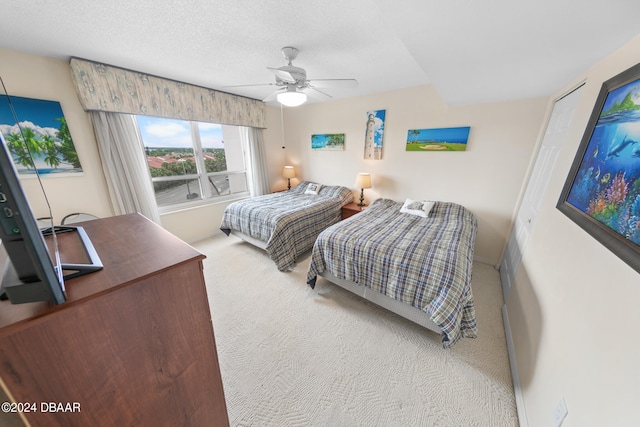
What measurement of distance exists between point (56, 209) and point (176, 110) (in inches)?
66.5

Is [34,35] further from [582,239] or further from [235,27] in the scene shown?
[582,239]

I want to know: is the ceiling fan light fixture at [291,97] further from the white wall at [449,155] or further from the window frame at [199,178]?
the window frame at [199,178]

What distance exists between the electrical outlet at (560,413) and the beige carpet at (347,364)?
14.8 inches

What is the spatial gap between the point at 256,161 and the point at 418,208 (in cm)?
291

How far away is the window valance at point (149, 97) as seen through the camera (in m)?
2.22

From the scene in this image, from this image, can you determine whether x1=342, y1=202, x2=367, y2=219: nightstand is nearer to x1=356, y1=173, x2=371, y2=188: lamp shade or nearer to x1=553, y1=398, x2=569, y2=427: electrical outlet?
x1=356, y1=173, x2=371, y2=188: lamp shade

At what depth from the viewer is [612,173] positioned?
100 centimetres

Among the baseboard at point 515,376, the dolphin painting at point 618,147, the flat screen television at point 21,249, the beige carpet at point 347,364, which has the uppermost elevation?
the dolphin painting at point 618,147

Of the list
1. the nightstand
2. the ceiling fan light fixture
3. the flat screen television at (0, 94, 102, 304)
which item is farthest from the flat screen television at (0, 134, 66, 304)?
the nightstand

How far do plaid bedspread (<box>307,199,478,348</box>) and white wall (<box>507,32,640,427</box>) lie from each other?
1.23 feet

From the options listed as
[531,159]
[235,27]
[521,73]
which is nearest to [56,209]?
[235,27]

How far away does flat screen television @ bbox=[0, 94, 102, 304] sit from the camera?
0.42 meters

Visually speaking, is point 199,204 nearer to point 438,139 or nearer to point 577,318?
point 438,139

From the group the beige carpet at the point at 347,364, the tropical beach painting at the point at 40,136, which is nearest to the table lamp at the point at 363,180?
the beige carpet at the point at 347,364
